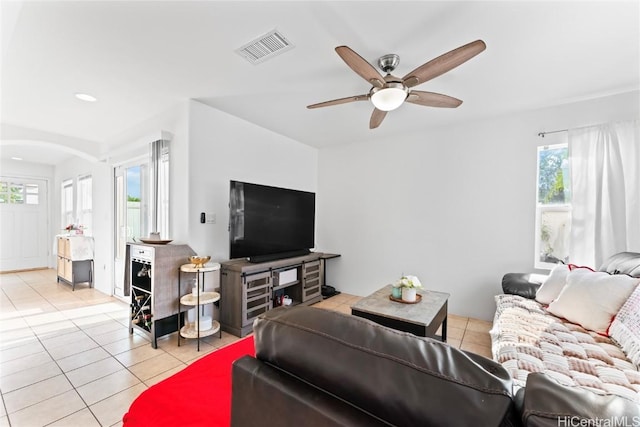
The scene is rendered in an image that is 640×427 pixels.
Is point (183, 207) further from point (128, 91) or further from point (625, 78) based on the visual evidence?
point (625, 78)

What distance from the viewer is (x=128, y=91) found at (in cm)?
268

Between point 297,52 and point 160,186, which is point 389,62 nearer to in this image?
point 297,52

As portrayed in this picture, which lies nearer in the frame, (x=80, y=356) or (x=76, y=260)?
(x=80, y=356)

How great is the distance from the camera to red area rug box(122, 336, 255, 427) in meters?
1.00

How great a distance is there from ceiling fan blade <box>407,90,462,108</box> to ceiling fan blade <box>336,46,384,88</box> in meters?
0.36

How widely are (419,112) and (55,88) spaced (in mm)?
3915

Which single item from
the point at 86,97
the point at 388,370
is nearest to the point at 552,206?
the point at 388,370

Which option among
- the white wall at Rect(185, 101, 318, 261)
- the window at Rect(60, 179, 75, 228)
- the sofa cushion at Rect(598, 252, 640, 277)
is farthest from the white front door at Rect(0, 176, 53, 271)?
the sofa cushion at Rect(598, 252, 640, 277)

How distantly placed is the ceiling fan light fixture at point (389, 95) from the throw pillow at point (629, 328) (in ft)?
6.52

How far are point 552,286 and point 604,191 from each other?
1.15 m

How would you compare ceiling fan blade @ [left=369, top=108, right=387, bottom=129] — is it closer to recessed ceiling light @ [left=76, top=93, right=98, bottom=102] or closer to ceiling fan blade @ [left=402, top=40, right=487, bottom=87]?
ceiling fan blade @ [left=402, top=40, right=487, bottom=87]

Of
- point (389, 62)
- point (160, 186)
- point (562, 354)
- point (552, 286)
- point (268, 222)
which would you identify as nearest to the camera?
point (562, 354)

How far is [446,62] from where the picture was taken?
165cm

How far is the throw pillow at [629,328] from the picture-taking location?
1445 millimetres
